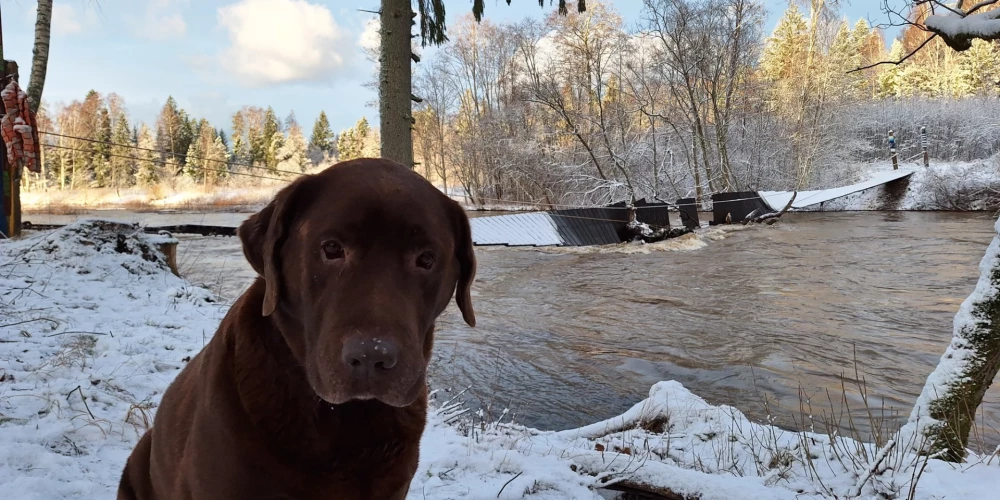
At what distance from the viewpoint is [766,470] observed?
3.21m

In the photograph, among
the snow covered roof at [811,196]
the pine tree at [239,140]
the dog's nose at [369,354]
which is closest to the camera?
the dog's nose at [369,354]

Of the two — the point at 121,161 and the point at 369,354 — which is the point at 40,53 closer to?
the point at 369,354

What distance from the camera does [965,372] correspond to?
318cm

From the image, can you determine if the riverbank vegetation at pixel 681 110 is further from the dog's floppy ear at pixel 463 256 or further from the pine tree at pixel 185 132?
the pine tree at pixel 185 132

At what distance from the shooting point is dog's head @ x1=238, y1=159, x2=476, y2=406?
4.53 ft

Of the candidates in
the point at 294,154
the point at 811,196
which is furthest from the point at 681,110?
the point at 294,154

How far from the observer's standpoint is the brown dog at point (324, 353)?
4.64 ft

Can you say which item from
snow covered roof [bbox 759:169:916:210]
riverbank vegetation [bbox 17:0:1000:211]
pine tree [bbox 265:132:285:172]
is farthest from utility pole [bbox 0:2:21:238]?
pine tree [bbox 265:132:285:172]

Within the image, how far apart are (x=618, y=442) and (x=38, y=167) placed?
29.4ft

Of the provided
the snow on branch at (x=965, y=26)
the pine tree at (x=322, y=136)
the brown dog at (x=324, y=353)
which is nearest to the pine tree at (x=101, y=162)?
the pine tree at (x=322, y=136)

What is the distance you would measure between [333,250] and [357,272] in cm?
10

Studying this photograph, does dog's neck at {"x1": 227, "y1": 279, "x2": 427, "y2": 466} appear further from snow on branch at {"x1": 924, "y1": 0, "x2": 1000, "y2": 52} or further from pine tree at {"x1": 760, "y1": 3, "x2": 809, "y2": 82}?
pine tree at {"x1": 760, "y1": 3, "x2": 809, "y2": 82}

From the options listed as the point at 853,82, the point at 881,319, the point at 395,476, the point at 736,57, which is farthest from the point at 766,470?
the point at 853,82

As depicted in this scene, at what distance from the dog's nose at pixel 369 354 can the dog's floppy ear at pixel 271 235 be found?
320mm
